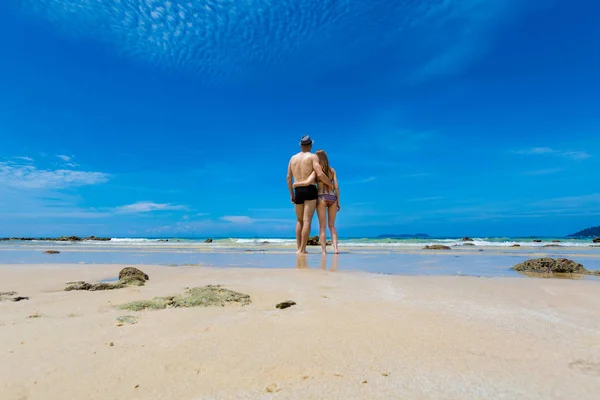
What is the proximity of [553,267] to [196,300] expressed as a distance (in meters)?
5.56

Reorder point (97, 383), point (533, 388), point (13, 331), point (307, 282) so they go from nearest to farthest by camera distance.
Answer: point (533, 388), point (97, 383), point (13, 331), point (307, 282)

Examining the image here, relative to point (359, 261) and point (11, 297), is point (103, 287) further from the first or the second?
point (359, 261)

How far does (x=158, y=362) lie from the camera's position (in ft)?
5.05

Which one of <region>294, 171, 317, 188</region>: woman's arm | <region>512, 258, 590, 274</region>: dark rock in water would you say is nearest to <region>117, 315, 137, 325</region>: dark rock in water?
<region>512, 258, 590, 274</region>: dark rock in water

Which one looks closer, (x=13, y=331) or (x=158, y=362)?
(x=158, y=362)

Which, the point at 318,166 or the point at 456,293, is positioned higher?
the point at 318,166

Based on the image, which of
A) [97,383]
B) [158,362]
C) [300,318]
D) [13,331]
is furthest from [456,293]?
[13,331]

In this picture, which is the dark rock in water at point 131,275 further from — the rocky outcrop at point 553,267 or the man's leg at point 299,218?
the rocky outcrop at point 553,267

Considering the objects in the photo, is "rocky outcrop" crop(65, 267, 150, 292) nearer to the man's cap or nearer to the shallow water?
the shallow water

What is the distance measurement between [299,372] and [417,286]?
100.0 inches

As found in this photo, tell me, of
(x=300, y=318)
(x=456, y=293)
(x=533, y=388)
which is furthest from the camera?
(x=456, y=293)

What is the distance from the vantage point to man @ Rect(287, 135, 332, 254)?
8609 mm

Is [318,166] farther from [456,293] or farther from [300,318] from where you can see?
[300,318]

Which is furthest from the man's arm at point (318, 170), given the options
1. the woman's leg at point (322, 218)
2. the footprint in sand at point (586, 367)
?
the footprint in sand at point (586, 367)
